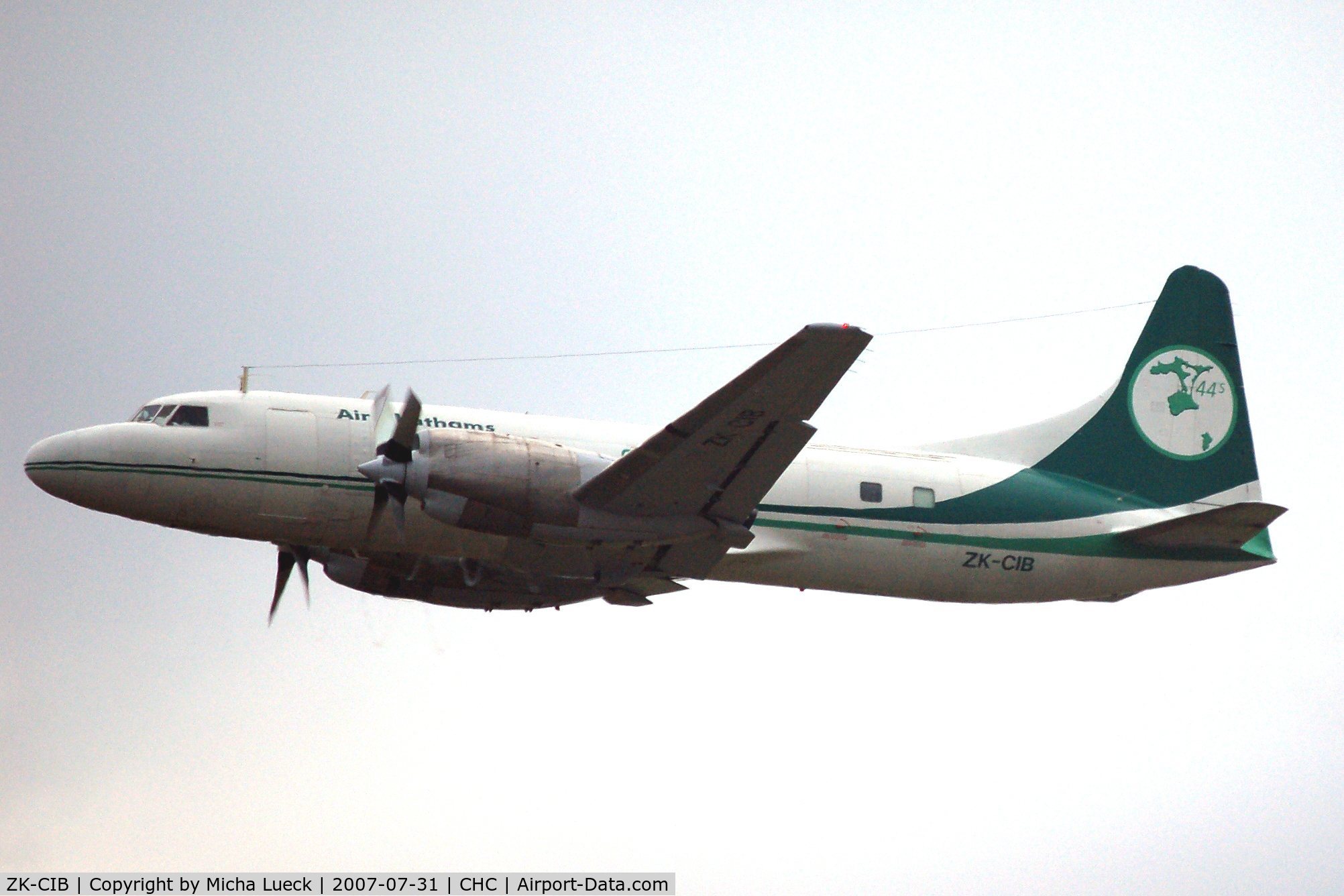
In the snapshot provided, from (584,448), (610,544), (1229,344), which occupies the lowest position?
(610,544)

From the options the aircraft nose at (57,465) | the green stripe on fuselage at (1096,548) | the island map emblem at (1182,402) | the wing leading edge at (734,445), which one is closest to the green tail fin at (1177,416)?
the island map emblem at (1182,402)

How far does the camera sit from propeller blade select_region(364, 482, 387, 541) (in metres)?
19.3

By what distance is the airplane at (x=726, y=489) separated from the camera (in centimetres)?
1859

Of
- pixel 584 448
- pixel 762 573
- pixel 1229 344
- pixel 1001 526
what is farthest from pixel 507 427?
pixel 1229 344

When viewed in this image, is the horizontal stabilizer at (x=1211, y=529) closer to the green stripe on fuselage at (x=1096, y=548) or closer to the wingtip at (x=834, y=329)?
the green stripe on fuselage at (x=1096, y=548)

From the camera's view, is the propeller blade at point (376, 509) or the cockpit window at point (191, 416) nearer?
the propeller blade at point (376, 509)

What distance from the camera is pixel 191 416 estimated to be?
66.5 feet

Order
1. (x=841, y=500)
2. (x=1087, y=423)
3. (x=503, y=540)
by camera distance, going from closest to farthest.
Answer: (x=503, y=540) < (x=841, y=500) < (x=1087, y=423)

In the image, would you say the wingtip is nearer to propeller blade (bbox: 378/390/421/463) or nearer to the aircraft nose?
propeller blade (bbox: 378/390/421/463)

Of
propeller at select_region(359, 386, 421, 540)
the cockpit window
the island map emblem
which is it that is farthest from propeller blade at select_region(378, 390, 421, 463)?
the island map emblem

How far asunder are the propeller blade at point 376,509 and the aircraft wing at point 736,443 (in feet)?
8.54

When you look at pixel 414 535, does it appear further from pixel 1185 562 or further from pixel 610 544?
pixel 1185 562

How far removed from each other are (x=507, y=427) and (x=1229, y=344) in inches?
507

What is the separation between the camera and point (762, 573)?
21453 millimetres
